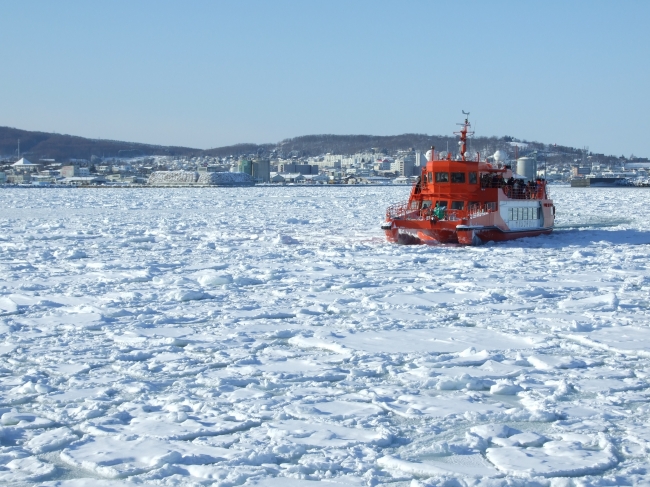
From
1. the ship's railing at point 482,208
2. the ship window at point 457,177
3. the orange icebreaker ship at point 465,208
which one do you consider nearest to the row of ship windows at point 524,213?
the orange icebreaker ship at point 465,208

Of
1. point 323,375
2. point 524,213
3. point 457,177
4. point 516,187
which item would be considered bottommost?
point 323,375

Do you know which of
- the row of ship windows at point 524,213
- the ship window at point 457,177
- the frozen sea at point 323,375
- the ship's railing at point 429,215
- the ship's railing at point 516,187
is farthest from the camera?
the row of ship windows at point 524,213

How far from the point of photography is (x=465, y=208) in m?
23.1

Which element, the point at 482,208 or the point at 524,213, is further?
the point at 524,213

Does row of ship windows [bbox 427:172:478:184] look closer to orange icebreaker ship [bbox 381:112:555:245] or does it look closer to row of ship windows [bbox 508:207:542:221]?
orange icebreaker ship [bbox 381:112:555:245]

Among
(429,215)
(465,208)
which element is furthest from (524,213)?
(429,215)

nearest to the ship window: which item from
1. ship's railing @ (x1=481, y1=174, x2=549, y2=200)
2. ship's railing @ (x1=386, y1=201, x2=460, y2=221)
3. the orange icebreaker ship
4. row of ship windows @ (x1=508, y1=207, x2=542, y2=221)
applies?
the orange icebreaker ship

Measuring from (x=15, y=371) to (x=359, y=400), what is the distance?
3.29 metres

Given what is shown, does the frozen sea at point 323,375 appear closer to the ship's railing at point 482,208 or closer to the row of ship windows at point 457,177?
the ship's railing at point 482,208

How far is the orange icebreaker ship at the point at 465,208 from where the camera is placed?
71.2 feet

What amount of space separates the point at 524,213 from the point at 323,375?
18683 millimetres

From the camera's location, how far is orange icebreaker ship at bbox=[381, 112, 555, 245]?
21688 mm

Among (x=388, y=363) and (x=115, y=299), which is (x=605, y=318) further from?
(x=115, y=299)

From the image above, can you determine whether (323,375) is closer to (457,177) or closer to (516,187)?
(457,177)
